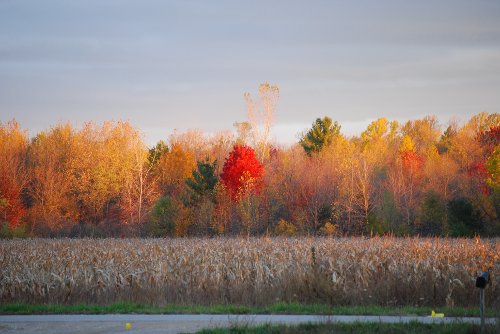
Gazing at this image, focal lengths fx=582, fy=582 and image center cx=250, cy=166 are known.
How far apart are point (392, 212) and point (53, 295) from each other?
32327mm

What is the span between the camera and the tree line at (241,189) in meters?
43.9

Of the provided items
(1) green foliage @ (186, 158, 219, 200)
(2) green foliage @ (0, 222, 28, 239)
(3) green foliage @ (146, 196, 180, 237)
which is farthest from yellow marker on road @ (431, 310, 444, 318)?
(2) green foliage @ (0, 222, 28, 239)

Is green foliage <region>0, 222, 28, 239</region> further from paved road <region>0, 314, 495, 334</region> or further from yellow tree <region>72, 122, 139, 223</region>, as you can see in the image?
paved road <region>0, 314, 495, 334</region>

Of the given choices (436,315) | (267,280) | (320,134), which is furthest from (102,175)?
(436,315)

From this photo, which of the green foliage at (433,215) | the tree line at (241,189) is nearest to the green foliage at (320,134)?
the tree line at (241,189)

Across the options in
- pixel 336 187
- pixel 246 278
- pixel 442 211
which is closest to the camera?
pixel 246 278

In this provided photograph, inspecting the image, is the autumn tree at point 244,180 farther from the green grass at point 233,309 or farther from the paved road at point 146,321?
the paved road at point 146,321

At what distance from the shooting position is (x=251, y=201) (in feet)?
149

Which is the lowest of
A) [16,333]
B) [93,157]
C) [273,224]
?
[16,333]

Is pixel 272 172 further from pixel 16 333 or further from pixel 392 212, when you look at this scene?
pixel 16 333

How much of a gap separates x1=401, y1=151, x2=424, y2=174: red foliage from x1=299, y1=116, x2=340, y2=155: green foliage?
27.5 feet

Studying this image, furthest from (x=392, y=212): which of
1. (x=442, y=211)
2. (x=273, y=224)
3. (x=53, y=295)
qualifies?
(x=53, y=295)

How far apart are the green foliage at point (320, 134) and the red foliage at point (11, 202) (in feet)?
104

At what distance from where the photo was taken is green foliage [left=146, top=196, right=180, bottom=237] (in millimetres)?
43969
